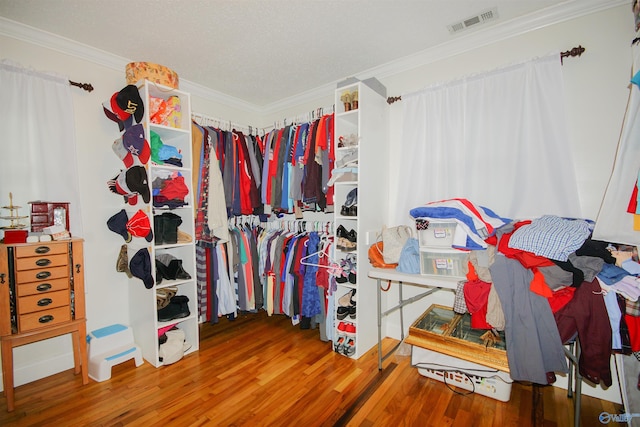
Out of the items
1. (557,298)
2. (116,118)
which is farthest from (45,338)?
(557,298)

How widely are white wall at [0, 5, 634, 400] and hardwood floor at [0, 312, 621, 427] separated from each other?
511 millimetres

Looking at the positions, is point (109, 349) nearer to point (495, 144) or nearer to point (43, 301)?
point (43, 301)

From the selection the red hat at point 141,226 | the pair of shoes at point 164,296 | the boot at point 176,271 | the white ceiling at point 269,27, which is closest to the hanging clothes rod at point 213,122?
the white ceiling at point 269,27

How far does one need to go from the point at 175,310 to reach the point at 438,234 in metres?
2.26

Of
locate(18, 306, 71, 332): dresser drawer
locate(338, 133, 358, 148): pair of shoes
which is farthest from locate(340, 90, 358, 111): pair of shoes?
locate(18, 306, 71, 332): dresser drawer

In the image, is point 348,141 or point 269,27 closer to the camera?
point 269,27

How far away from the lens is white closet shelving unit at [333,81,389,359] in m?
2.33

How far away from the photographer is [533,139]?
78.8 inches

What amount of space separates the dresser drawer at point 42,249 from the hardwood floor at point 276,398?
3.33 ft

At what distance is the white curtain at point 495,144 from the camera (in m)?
1.93

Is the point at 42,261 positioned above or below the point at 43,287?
above

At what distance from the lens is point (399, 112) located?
267 cm

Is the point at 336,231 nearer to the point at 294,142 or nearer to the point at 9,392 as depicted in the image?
the point at 294,142

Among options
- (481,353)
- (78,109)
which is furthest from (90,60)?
(481,353)
